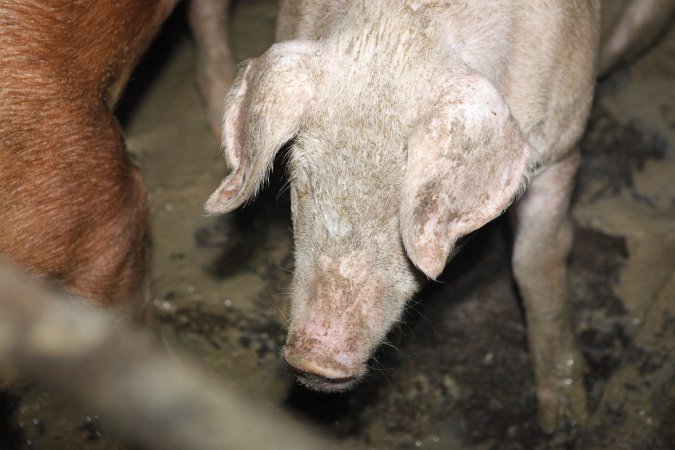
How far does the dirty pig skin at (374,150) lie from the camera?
2.15 metres

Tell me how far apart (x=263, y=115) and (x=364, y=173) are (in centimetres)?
32

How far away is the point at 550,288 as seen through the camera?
132 inches

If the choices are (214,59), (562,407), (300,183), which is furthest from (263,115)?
(214,59)

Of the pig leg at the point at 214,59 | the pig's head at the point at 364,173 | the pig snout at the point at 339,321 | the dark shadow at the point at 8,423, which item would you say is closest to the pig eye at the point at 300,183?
the pig's head at the point at 364,173

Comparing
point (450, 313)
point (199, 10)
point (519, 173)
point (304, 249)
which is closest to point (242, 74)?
point (304, 249)

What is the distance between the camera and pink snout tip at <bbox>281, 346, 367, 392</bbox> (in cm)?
228

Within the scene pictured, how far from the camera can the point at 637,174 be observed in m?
4.09

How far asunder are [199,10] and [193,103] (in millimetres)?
514

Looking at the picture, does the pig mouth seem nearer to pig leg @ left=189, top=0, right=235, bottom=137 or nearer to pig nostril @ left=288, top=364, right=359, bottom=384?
pig nostril @ left=288, top=364, right=359, bottom=384

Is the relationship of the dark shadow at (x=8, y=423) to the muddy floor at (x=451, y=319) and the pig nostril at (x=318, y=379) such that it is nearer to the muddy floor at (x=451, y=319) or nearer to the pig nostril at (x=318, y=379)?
the muddy floor at (x=451, y=319)

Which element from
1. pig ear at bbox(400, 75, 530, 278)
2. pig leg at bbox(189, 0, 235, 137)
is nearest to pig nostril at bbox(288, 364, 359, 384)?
pig ear at bbox(400, 75, 530, 278)

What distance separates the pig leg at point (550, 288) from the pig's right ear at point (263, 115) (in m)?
1.11

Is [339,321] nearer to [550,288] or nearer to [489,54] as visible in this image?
[489,54]

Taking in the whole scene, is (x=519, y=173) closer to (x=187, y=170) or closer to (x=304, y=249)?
(x=304, y=249)
